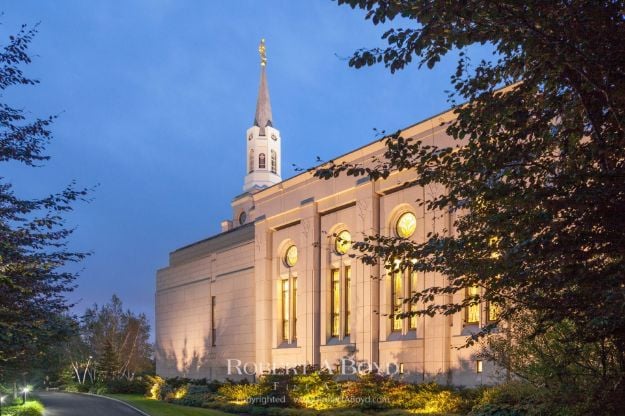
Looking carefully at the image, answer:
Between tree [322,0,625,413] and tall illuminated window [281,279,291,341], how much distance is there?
30.4 meters

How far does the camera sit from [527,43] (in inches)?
233

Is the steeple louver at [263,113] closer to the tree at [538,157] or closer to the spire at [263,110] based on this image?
the spire at [263,110]

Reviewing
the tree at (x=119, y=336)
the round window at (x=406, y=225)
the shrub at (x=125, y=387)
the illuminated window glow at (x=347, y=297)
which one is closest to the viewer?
the round window at (x=406, y=225)

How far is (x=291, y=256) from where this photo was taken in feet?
126

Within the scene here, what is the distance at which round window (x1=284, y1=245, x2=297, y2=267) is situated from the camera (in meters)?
37.9

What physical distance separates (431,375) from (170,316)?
30946 millimetres

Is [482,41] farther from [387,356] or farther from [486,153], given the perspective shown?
[387,356]

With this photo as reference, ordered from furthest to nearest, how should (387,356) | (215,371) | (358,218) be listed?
(215,371) → (358,218) → (387,356)

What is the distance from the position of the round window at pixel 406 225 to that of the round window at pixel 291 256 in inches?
352

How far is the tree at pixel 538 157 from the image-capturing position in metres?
6.04

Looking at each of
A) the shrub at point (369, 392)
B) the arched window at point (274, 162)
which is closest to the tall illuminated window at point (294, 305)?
the shrub at point (369, 392)

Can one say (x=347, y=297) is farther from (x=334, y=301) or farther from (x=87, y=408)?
(x=87, y=408)

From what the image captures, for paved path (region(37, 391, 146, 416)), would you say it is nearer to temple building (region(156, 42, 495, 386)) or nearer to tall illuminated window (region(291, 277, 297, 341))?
temple building (region(156, 42, 495, 386))

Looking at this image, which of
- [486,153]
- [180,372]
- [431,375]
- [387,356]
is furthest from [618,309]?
[180,372]
